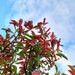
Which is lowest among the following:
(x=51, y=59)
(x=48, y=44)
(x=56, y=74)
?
(x=56, y=74)

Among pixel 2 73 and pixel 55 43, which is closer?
pixel 55 43

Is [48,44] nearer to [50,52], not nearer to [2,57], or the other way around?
[50,52]

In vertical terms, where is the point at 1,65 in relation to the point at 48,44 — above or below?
below

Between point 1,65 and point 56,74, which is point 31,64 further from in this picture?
point 1,65

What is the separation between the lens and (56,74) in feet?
11.1

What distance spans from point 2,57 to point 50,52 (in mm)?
877

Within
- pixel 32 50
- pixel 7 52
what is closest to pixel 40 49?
pixel 32 50

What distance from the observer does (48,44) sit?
11.4 ft

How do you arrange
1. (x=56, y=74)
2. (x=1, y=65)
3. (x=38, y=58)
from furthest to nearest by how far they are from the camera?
(x=1, y=65) → (x=56, y=74) → (x=38, y=58)

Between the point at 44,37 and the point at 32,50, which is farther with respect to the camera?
the point at 44,37

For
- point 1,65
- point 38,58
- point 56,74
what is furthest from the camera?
point 1,65

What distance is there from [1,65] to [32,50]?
714mm

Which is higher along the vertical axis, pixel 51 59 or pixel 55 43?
pixel 55 43

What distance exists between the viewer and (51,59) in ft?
11.4
